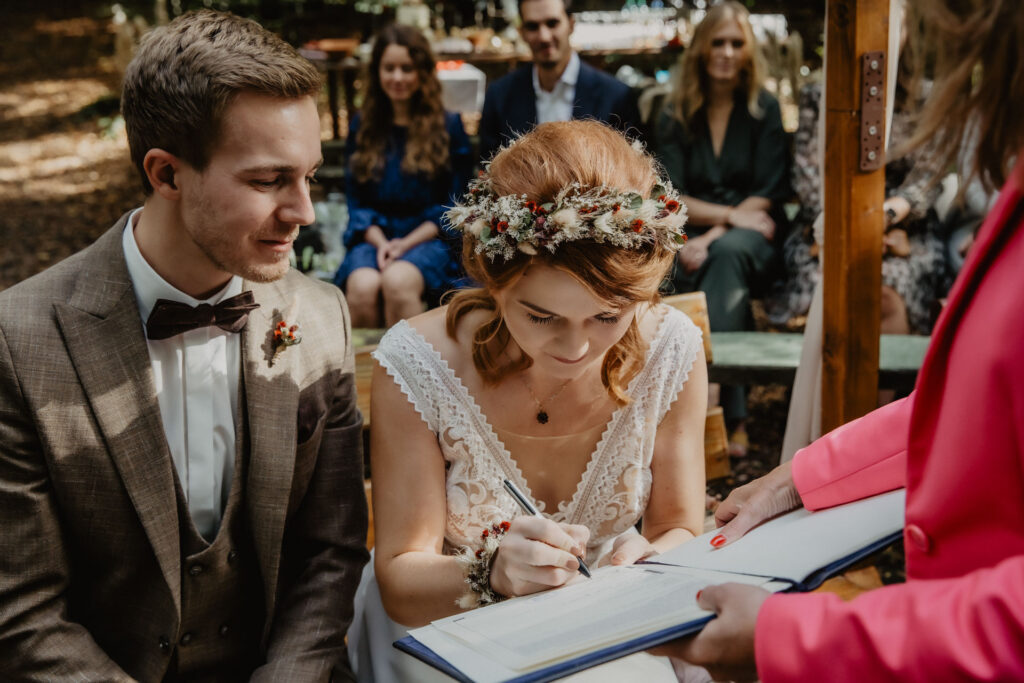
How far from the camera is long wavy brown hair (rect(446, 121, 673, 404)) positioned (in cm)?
182

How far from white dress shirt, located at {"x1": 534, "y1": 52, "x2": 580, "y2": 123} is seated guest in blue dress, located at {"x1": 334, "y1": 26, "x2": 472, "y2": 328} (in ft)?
1.51

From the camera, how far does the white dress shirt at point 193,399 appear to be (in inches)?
69.3

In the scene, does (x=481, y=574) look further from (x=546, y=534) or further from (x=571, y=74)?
(x=571, y=74)

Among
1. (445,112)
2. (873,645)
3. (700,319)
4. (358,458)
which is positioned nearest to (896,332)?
(700,319)

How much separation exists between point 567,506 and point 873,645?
44.2 inches

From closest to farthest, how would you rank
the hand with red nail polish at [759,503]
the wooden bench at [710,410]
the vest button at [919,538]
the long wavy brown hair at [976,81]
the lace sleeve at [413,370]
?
the long wavy brown hair at [976,81] → the vest button at [919,538] → the hand with red nail polish at [759,503] → the lace sleeve at [413,370] → the wooden bench at [710,410]

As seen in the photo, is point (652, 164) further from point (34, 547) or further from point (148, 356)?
point (34, 547)

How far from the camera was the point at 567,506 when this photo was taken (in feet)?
6.89

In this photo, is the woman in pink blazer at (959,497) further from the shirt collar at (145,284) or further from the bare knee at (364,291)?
the bare knee at (364,291)

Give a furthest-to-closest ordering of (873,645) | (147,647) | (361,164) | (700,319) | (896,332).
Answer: (361,164), (896,332), (700,319), (147,647), (873,645)

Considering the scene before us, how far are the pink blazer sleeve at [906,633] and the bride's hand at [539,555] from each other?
449mm

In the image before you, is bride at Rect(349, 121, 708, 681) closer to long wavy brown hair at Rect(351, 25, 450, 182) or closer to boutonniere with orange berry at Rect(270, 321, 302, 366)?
boutonniere with orange berry at Rect(270, 321, 302, 366)

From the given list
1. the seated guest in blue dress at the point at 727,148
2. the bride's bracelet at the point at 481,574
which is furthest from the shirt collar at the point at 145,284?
the seated guest in blue dress at the point at 727,148

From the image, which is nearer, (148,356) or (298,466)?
(148,356)
